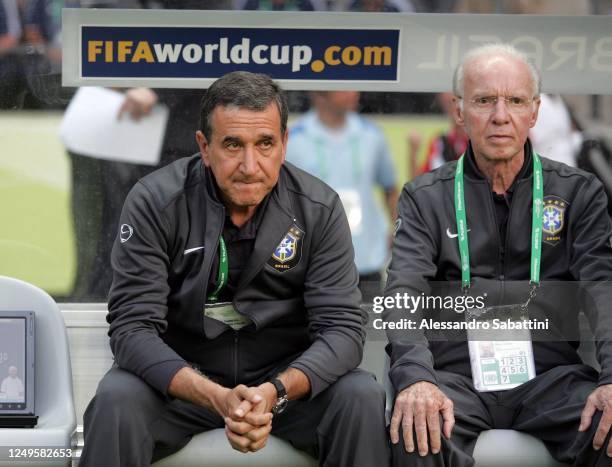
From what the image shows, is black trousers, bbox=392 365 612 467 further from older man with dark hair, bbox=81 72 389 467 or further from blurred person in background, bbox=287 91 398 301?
blurred person in background, bbox=287 91 398 301

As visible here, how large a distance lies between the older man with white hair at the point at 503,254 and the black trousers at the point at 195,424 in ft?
0.78

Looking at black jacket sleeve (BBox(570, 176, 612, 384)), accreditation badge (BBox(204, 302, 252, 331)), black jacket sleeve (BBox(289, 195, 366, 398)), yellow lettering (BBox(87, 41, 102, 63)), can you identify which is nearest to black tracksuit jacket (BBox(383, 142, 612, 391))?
black jacket sleeve (BBox(570, 176, 612, 384))

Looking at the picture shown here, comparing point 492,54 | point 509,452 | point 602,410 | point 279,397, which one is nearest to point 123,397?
point 279,397

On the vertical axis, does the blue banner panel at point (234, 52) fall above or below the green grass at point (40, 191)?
above

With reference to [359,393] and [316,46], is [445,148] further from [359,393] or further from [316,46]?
[359,393]

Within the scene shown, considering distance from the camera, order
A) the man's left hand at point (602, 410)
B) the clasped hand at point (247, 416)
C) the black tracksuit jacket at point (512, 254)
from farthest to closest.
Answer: the black tracksuit jacket at point (512, 254) < the man's left hand at point (602, 410) < the clasped hand at point (247, 416)

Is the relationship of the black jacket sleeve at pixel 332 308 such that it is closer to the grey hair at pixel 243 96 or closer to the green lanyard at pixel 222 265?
the green lanyard at pixel 222 265

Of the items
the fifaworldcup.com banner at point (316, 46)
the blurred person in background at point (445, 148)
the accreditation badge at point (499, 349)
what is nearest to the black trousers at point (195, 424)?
the accreditation badge at point (499, 349)

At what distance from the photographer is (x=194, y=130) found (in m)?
4.29

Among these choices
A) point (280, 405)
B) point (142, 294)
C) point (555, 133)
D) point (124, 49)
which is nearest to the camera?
point (280, 405)

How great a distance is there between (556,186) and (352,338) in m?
0.84

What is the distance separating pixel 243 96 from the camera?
3695 millimetres

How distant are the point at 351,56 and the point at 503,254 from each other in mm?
859

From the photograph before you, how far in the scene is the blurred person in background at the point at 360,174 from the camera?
4289 mm
